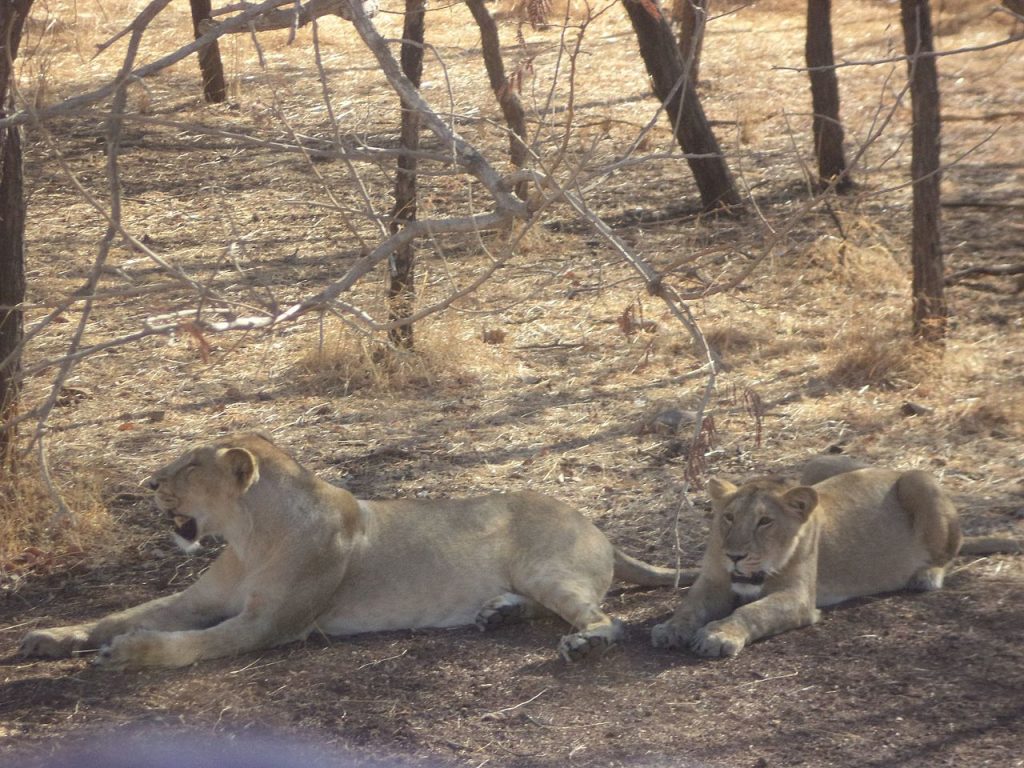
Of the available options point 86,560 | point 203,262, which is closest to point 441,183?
point 203,262

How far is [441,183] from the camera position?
1196 centimetres

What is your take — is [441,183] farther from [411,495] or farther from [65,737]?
[65,737]

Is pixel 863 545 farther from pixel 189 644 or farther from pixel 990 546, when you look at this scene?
pixel 189 644

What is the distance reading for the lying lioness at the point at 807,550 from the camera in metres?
5.11

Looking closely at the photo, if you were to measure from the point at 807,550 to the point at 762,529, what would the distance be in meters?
0.28

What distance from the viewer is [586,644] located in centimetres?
491

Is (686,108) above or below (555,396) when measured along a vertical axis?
above

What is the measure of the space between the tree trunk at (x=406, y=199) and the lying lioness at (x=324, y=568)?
250cm

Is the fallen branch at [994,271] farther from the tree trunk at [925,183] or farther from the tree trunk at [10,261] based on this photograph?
the tree trunk at [10,261]

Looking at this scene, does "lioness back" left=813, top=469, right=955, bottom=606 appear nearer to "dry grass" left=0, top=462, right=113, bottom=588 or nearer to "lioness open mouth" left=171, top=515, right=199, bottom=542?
"lioness open mouth" left=171, top=515, right=199, bottom=542

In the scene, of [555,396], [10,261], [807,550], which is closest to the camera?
[807,550]

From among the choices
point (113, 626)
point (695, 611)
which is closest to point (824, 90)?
point (695, 611)

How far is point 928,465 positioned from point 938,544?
1.49 m

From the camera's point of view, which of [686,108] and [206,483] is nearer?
[206,483]
